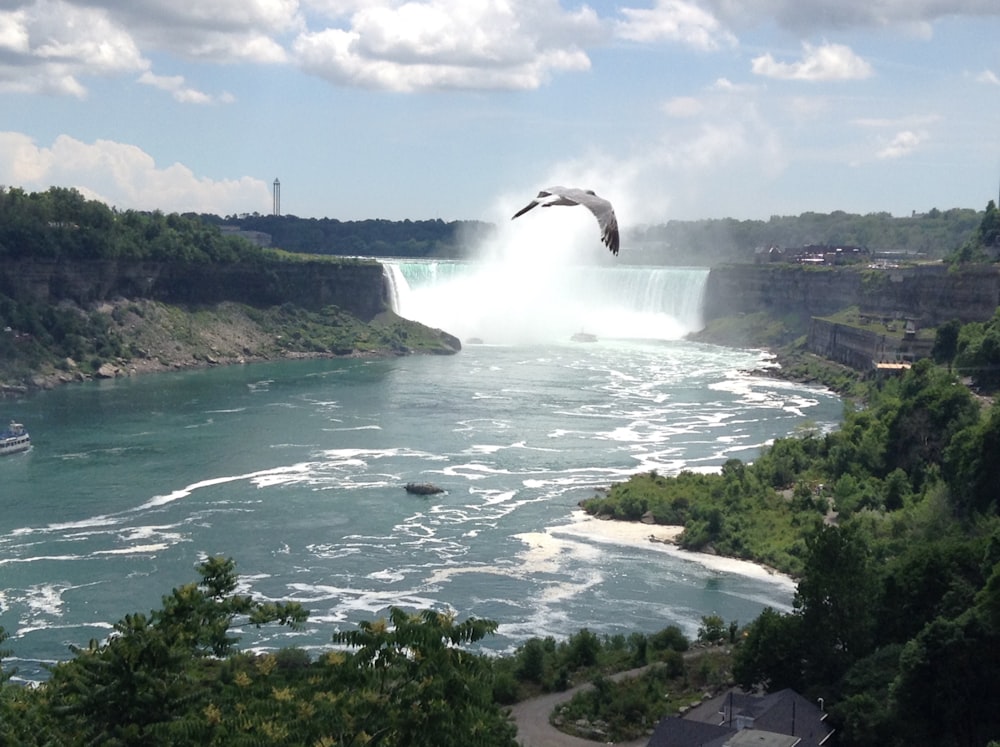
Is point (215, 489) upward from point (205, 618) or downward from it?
downward

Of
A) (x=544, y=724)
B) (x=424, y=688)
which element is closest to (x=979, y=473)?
(x=544, y=724)

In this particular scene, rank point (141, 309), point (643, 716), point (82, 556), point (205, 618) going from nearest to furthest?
point (205, 618), point (643, 716), point (82, 556), point (141, 309)

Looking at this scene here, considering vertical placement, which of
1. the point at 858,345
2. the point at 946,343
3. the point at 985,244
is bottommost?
the point at 858,345

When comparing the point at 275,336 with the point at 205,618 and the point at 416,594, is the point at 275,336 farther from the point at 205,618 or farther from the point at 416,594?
the point at 205,618

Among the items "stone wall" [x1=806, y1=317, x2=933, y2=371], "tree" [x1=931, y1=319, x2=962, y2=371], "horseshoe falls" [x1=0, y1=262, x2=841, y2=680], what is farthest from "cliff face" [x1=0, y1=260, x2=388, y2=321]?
"tree" [x1=931, y1=319, x2=962, y2=371]

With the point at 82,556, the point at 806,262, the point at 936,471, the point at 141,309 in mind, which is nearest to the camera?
the point at 82,556

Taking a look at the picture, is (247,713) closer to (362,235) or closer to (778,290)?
(778,290)

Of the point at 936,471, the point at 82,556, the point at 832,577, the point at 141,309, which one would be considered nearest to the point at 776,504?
the point at 936,471
